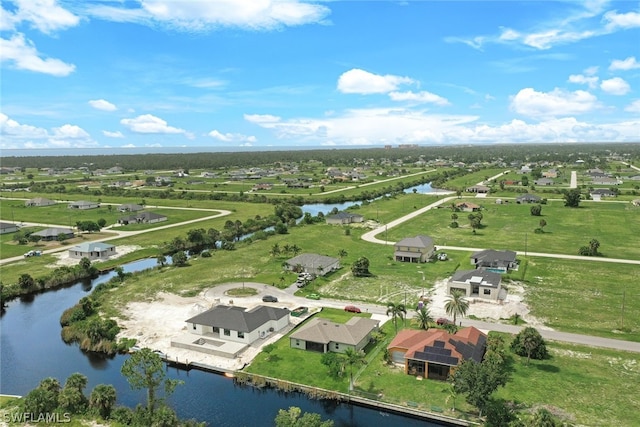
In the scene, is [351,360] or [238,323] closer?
[351,360]

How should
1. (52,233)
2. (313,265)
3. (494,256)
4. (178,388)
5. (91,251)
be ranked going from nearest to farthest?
(178,388) → (313,265) → (494,256) → (91,251) → (52,233)

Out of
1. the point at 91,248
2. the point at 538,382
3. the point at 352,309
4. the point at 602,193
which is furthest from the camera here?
the point at 602,193

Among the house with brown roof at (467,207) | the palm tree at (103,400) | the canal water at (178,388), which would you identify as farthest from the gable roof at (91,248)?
the house with brown roof at (467,207)

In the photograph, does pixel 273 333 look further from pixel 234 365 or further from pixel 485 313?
pixel 485 313

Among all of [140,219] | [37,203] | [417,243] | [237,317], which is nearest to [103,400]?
[237,317]

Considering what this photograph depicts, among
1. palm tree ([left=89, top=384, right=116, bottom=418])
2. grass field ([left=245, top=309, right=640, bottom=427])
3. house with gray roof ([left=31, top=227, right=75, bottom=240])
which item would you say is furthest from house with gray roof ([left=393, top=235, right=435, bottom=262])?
house with gray roof ([left=31, top=227, right=75, bottom=240])

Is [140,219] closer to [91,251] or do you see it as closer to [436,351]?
[91,251]

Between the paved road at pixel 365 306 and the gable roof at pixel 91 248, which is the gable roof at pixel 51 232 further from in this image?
the paved road at pixel 365 306
